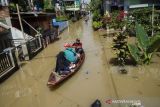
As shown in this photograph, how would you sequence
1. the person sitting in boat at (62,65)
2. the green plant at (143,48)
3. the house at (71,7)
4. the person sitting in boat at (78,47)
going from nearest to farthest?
1. the person sitting in boat at (62,65)
2. the green plant at (143,48)
3. the person sitting in boat at (78,47)
4. the house at (71,7)

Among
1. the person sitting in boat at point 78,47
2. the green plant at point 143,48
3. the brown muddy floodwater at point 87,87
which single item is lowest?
the brown muddy floodwater at point 87,87

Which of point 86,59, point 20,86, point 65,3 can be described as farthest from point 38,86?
point 65,3

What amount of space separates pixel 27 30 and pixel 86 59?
7.73 metres

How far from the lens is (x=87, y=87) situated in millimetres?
9719

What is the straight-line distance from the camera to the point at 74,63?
464 inches

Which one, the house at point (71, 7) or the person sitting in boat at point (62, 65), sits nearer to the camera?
the person sitting in boat at point (62, 65)

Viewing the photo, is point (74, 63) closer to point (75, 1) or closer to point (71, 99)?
point (71, 99)

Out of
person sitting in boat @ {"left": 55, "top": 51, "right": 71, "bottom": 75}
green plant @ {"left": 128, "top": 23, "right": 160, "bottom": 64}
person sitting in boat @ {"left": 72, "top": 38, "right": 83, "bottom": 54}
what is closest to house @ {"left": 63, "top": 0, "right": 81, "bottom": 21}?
person sitting in boat @ {"left": 72, "top": 38, "right": 83, "bottom": 54}

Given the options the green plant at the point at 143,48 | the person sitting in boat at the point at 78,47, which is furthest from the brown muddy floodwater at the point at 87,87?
the person sitting in boat at the point at 78,47

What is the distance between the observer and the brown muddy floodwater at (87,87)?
847 cm

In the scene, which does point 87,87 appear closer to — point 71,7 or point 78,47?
point 78,47

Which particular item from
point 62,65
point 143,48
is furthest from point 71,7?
point 62,65

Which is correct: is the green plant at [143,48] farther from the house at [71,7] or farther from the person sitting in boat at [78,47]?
the house at [71,7]

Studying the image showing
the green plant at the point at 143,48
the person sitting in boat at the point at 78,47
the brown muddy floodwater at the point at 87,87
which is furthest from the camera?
the person sitting in boat at the point at 78,47
